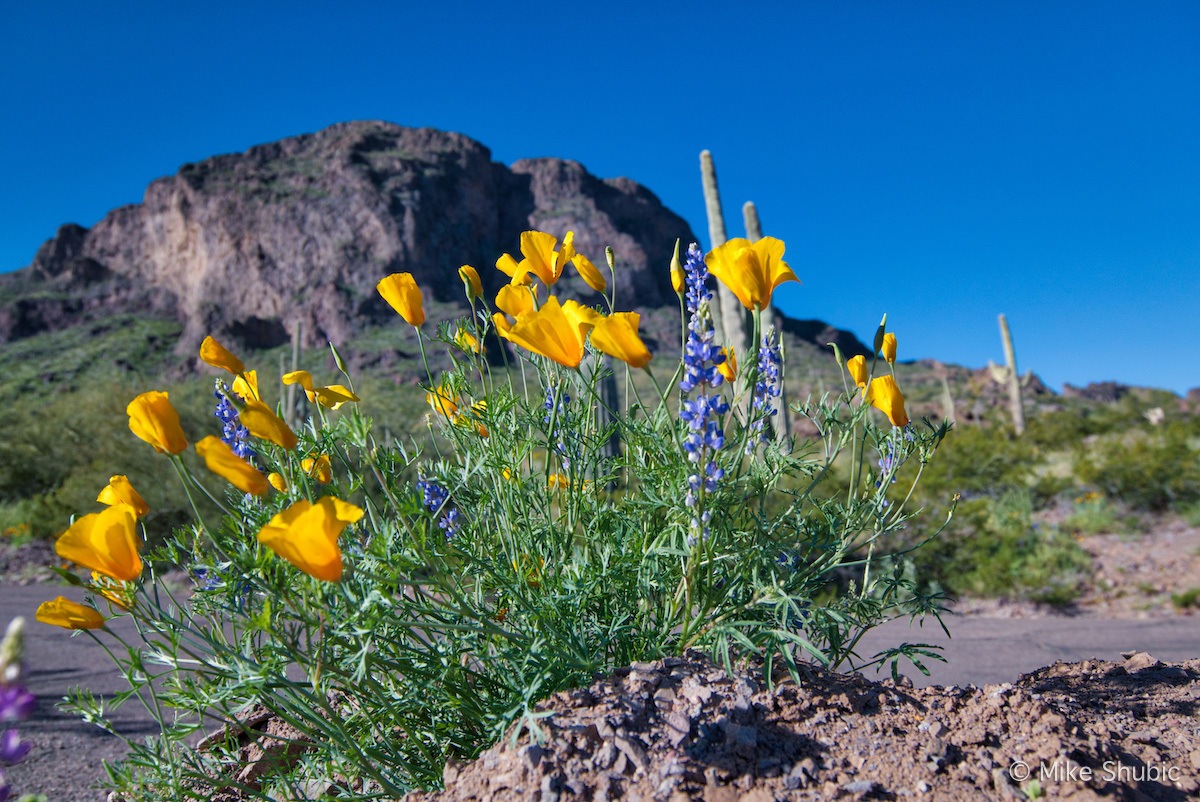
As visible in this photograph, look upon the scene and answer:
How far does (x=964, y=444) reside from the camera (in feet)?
38.7

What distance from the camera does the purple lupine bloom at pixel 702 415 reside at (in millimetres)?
1737

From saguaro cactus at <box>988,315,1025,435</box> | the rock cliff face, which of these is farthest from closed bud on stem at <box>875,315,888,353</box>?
the rock cliff face

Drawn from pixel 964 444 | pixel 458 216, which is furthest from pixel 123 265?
pixel 964 444

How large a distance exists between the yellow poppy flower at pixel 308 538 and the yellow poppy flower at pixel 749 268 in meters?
1.02

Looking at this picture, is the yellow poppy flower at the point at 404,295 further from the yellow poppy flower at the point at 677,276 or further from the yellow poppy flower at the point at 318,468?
the yellow poppy flower at the point at 677,276

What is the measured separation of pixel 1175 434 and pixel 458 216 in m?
67.6

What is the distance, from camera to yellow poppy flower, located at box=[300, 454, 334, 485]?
206cm

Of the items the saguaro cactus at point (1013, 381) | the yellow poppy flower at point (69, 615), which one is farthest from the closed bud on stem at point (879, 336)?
the saguaro cactus at point (1013, 381)

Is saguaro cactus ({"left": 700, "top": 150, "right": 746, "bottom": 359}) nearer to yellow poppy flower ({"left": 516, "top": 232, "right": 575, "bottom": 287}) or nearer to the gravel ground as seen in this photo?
the gravel ground

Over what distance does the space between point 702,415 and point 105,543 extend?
1.25 m

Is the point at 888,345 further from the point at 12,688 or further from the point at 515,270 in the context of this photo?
the point at 12,688

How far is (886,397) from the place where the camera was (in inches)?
76.8

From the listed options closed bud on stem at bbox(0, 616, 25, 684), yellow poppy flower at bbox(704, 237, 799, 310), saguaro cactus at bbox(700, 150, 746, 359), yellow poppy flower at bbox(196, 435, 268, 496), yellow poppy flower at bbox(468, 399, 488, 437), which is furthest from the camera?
saguaro cactus at bbox(700, 150, 746, 359)

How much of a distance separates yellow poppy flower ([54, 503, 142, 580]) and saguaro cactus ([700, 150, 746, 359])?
7.20m
